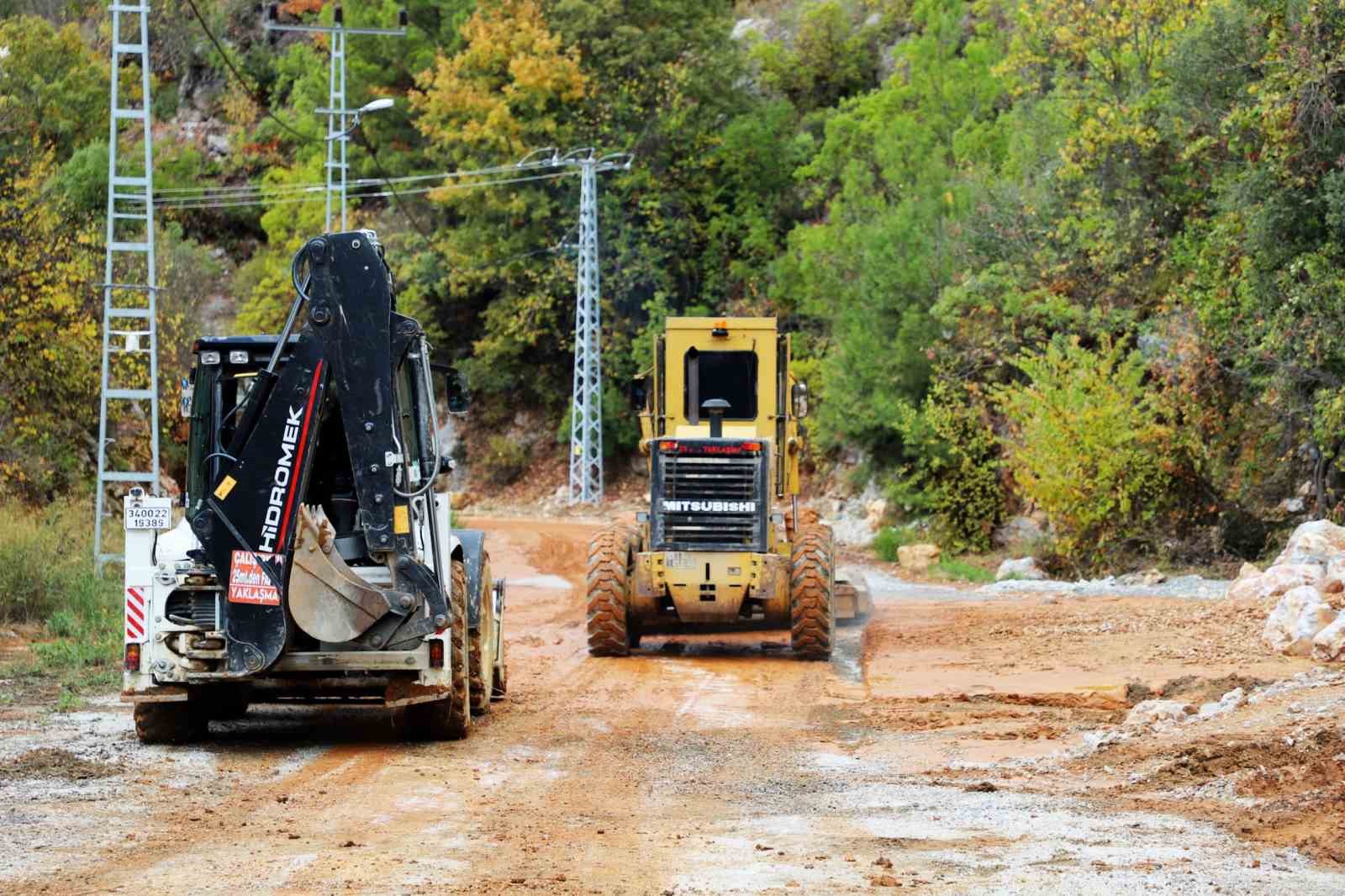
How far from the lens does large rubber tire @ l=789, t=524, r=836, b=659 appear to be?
18.5m

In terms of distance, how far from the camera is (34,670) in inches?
668

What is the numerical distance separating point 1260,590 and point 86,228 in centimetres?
2194

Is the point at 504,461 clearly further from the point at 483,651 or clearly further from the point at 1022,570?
the point at 483,651

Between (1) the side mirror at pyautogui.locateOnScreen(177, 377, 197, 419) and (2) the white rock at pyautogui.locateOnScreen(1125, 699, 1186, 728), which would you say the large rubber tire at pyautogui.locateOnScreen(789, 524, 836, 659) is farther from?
(1) the side mirror at pyautogui.locateOnScreen(177, 377, 197, 419)

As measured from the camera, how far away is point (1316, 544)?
71.6 feet

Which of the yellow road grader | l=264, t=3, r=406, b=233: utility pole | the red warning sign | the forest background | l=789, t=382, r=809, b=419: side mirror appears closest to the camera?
the red warning sign

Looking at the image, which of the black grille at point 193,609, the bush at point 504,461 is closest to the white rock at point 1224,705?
the black grille at point 193,609

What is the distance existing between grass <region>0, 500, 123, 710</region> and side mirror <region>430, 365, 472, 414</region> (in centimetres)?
533

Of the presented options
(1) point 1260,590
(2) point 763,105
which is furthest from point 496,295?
(1) point 1260,590

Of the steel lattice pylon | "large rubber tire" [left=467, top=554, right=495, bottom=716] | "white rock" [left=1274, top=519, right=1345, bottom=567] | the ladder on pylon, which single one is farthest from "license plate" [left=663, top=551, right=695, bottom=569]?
the steel lattice pylon

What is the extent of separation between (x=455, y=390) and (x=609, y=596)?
247 inches

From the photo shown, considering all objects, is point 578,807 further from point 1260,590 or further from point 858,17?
point 858,17

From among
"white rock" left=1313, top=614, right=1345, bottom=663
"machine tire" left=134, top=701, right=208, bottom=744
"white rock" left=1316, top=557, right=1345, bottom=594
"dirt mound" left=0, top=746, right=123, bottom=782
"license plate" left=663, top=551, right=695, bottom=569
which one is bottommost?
"dirt mound" left=0, top=746, right=123, bottom=782

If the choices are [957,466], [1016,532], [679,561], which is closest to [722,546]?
[679,561]
